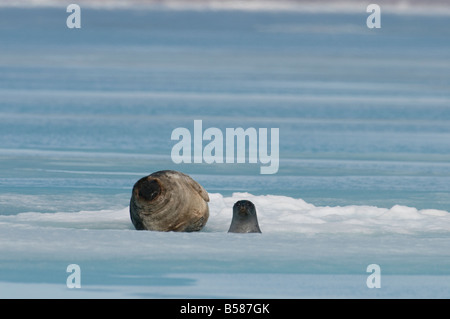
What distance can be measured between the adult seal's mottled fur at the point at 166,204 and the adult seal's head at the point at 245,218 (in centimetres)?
32

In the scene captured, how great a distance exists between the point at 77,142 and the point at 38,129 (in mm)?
1592

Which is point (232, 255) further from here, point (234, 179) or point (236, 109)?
point (236, 109)

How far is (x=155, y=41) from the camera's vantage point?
41.8 meters

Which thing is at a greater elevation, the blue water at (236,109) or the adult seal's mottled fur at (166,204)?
the blue water at (236,109)

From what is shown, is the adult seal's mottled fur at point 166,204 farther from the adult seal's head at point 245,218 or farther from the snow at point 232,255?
the adult seal's head at point 245,218

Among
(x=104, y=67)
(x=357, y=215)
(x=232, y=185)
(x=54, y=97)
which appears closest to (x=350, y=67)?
(x=104, y=67)

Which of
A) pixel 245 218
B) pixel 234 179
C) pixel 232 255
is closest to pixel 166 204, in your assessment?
pixel 245 218

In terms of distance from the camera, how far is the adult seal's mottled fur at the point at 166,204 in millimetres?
9578

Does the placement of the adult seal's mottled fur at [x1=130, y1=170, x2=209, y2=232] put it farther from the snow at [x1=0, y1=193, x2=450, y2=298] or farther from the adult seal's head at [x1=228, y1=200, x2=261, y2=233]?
the adult seal's head at [x1=228, y1=200, x2=261, y2=233]

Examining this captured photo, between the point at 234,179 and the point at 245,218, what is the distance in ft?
11.6

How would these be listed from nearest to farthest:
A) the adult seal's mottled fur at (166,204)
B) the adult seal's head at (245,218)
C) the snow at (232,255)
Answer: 1. the snow at (232,255)
2. the adult seal's mottled fur at (166,204)
3. the adult seal's head at (245,218)

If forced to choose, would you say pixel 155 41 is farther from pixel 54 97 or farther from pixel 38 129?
pixel 38 129

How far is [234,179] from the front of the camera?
1326 centimetres

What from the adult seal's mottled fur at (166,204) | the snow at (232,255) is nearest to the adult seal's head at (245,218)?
the snow at (232,255)
